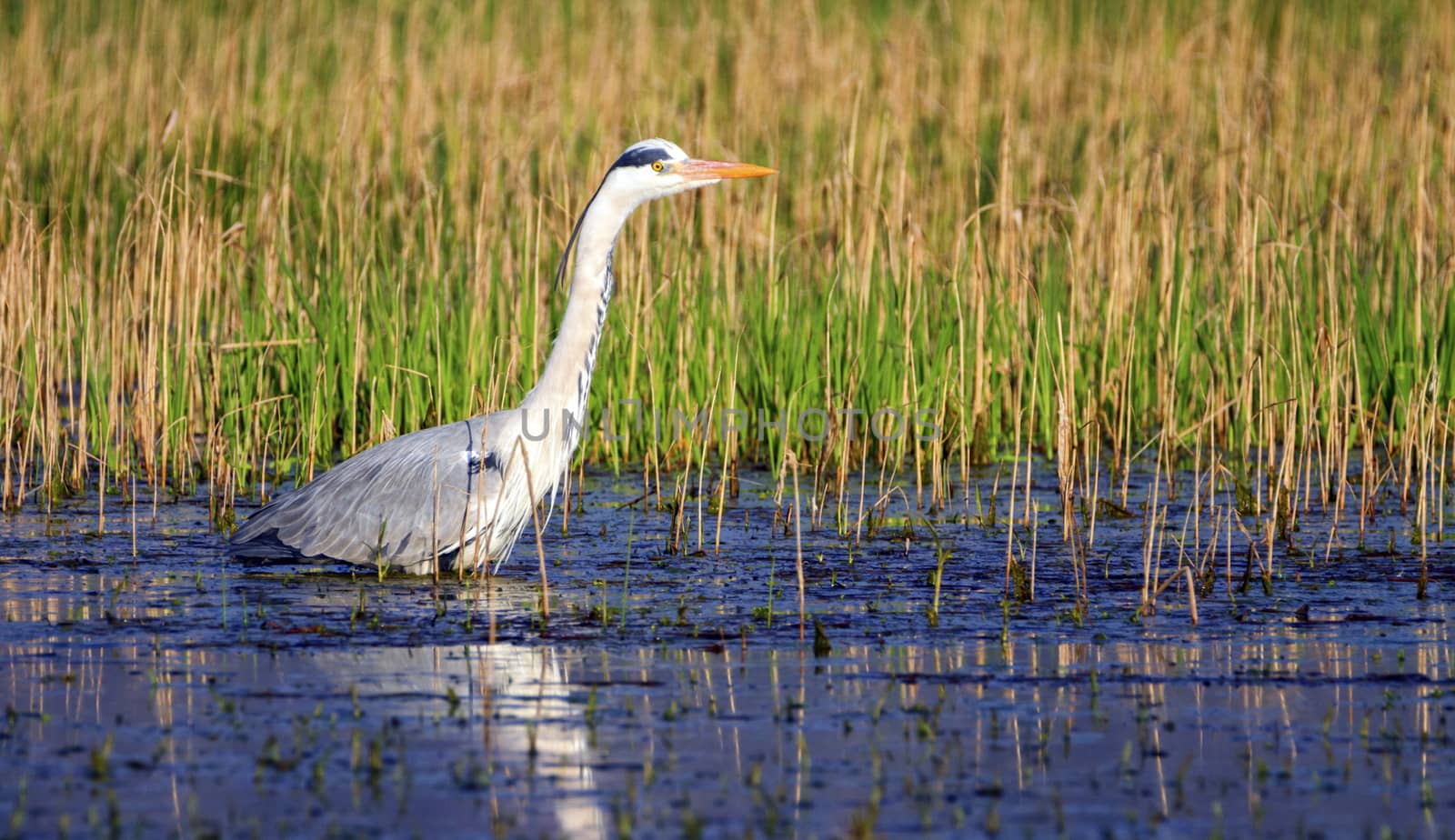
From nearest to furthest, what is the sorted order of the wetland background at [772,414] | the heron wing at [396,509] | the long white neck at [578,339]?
1. the wetland background at [772,414]
2. the heron wing at [396,509]
3. the long white neck at [578,339]

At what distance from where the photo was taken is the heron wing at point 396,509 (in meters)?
7.44

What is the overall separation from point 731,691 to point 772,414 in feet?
14.6

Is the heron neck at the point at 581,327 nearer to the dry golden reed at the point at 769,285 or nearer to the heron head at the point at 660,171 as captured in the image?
the heron head at the point at 660,171

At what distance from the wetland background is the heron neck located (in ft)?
1.76

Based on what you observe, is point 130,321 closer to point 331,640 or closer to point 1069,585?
point 331,640

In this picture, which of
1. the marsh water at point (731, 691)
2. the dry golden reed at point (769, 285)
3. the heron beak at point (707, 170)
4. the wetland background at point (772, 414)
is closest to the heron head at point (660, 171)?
the heron beak at point (707, 170)

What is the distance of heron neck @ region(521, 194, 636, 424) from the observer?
756cm

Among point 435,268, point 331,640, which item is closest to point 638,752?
point 331,640

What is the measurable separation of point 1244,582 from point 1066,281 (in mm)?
3830

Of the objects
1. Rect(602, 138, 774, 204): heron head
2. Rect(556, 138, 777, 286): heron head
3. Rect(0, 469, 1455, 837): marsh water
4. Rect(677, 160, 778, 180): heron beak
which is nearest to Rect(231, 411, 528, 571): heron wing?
Rect(0, 469, 1455, 837): marsh water

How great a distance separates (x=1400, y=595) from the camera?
6652 mm

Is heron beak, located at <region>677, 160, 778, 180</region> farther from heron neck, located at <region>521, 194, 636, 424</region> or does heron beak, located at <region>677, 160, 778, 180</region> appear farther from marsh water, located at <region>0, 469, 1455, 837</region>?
marsh water, located at <region>0, 469, 1455, 837</region>

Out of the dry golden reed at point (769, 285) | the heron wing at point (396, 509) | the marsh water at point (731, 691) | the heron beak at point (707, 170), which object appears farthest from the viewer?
the dry golden reed at point (769, 285)

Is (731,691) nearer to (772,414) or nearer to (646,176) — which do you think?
(646,176)
